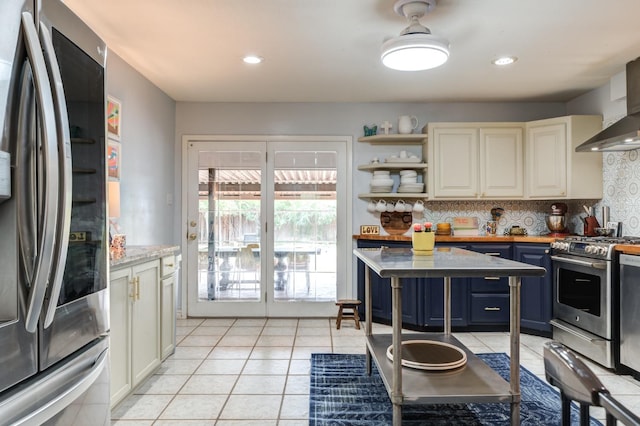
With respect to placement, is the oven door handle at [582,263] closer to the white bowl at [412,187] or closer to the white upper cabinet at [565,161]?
the white upper cabinet at [565,161]

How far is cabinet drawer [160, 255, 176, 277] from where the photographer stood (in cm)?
298

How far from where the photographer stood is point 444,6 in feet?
8.01

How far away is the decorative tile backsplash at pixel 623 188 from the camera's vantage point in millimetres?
3604

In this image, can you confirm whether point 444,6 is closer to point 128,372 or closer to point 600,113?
point 600,113

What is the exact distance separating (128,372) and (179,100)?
3046 mm

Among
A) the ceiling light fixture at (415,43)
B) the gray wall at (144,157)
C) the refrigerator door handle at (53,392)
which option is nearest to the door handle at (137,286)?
the gray wall at (144,157)

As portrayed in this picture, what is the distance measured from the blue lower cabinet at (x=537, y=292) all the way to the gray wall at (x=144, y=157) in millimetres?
3478

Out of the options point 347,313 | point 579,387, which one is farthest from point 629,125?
point 579,387

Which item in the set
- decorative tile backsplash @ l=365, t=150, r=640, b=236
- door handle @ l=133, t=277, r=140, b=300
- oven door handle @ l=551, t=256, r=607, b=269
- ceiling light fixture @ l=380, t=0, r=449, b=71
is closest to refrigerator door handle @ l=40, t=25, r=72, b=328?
door handle @ l=133, t=277, r=140, b=300

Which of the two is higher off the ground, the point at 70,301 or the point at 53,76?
the point at 53,76

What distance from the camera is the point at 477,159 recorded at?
170 inches

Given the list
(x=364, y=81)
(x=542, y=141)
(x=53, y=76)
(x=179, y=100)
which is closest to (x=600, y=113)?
(x=542, y=141)

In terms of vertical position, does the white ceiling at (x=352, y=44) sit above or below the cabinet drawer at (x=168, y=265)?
above

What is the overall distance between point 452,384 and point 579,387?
136 cm
